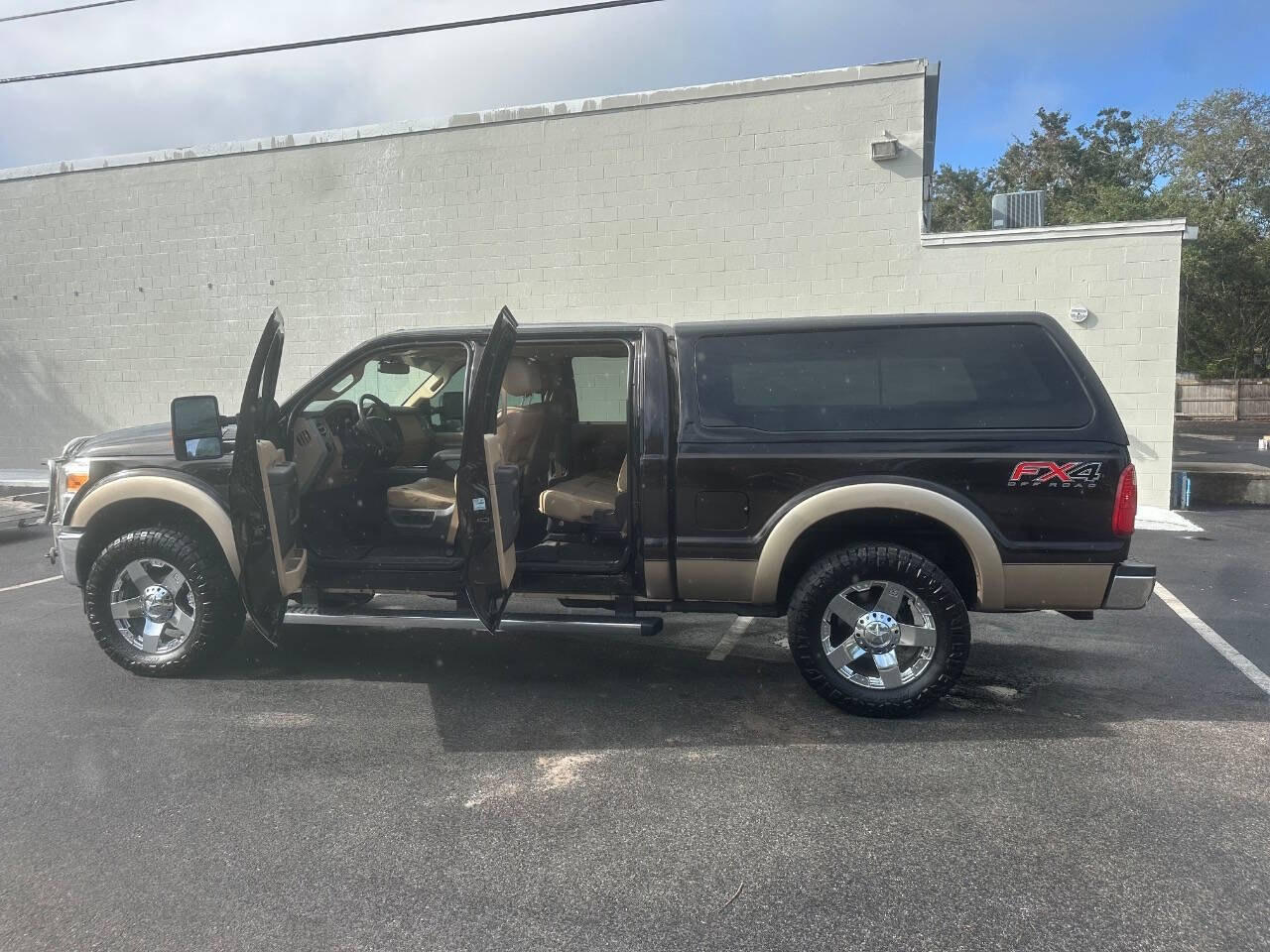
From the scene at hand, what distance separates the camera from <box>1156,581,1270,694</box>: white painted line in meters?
5.01

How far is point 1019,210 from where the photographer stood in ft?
41.0

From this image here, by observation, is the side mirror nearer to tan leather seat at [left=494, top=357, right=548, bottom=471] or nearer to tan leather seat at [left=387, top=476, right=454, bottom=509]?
tan leather seat at [left=387, top=476, right=454, bottom=509]

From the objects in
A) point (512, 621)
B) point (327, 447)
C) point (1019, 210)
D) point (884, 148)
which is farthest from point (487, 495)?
point (1019, 210)

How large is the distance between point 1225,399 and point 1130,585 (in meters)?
29.9

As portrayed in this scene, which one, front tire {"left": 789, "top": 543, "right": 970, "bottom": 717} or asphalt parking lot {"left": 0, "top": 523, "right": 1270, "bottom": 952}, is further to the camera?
front tire {"left": 789, "top": 543, "right": 970, "bottom": 717}

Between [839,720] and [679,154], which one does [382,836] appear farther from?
[679,154]

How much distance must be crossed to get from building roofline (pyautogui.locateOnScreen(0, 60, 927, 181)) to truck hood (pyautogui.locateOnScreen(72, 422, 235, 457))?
321 inches

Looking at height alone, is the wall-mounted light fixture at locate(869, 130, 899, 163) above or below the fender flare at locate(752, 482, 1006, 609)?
above

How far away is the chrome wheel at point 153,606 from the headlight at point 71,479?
0.57 m

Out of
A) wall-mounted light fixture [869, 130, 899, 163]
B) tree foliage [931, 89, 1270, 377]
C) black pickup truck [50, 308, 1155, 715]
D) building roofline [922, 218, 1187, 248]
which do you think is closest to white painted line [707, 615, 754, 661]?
black pickup truck [50, 308, 1155, 715]

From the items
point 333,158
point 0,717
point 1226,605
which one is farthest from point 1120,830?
point 333,158

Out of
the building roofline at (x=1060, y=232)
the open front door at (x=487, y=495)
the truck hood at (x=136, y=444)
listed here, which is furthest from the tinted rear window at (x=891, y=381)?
the building roofline at (x=1060, y=232)

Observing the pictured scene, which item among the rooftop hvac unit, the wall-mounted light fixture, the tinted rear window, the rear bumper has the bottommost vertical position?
the rear bumper

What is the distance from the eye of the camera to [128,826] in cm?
342
